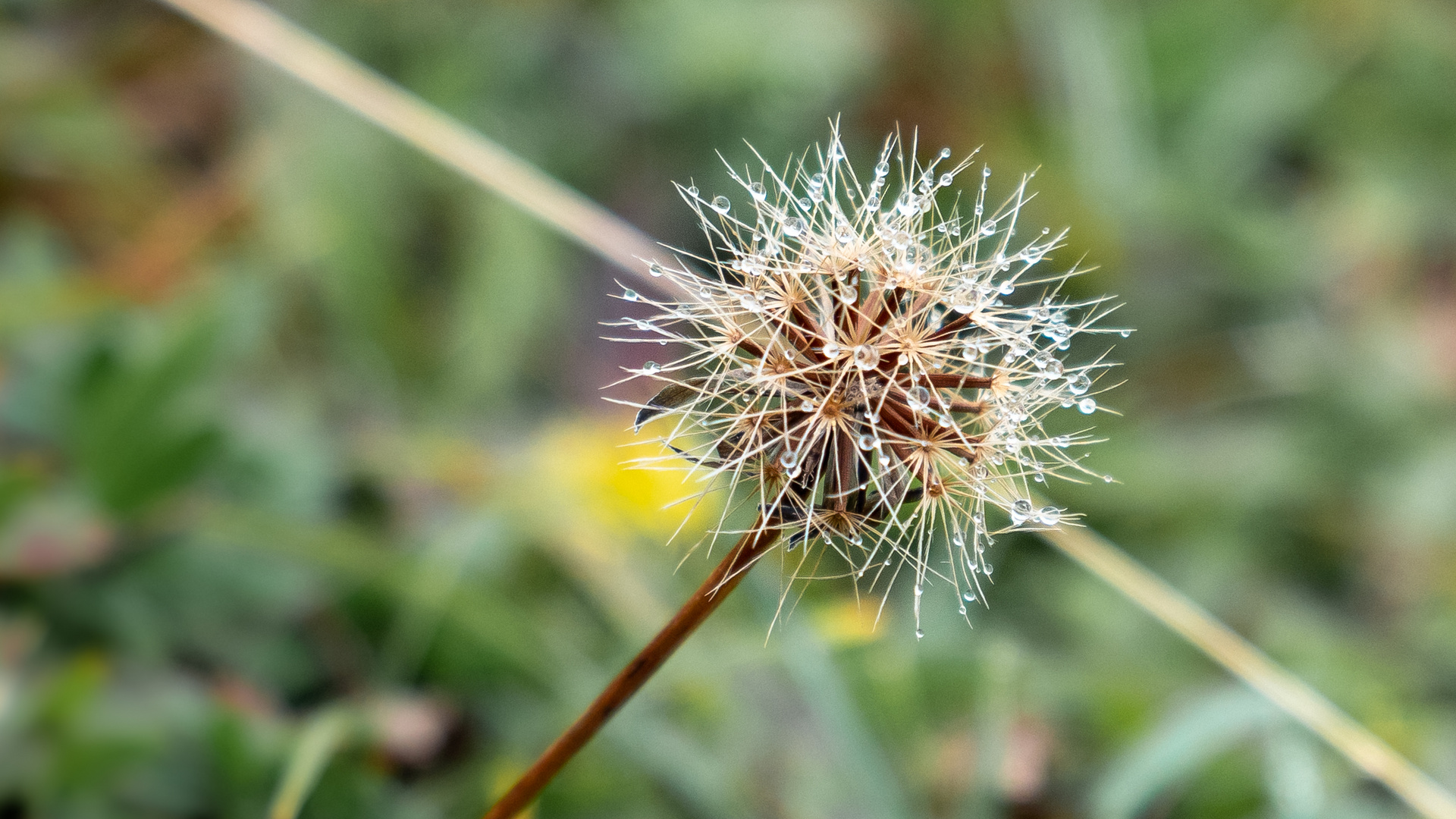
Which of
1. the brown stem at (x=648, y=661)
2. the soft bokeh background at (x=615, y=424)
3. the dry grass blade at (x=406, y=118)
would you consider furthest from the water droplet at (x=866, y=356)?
the dry grass blade at (x=406, y=118)

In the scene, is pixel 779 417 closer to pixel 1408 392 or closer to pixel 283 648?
pixel 283 648

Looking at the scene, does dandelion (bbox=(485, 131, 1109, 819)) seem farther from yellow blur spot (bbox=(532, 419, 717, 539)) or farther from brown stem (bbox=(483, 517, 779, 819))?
yellow blur spot (bbox=(532, 419, 717, 539))

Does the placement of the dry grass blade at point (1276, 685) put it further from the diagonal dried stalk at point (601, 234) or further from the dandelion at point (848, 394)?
the dandelion at point (848, 394)

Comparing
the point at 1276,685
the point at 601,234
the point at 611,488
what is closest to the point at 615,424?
the point at 611,488

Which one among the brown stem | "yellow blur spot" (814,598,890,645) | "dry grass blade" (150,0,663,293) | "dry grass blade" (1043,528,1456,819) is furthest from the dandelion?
"dry grass blade" (150,0,663,293)

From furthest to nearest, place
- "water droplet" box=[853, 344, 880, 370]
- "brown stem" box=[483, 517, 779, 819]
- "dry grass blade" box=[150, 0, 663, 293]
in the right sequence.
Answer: "dry grass blade" box=[150, 0, 663, 293], "water droplet" box=[853, 344, 880, 370], "brown stem" box=[483, 517, 779, 819]

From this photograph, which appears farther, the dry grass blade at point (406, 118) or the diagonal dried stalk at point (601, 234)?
the dry grass blade at point (406, 118)
